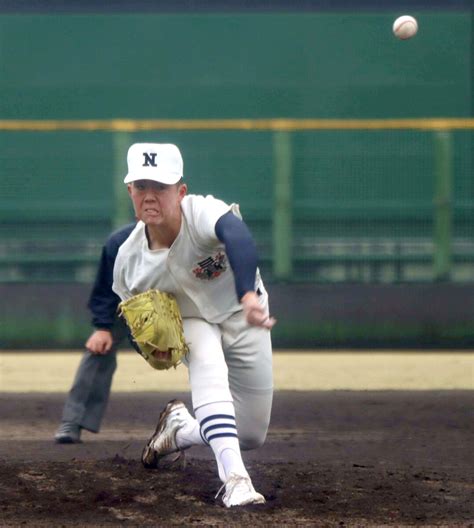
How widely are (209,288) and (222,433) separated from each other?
62 centimetres

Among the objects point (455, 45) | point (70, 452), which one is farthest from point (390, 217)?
point (70, 452)

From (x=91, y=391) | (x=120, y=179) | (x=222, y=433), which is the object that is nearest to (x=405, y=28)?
(x=120, y=179)

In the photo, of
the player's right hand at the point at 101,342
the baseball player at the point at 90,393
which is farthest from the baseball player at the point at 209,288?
the baseball player at the point at 90,393

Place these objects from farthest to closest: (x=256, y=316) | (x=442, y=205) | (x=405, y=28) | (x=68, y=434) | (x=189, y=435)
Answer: (x=442, y=205), (x=405, y=28), (x=68, y=434), (x=189, y=435), (x=256, y=316)

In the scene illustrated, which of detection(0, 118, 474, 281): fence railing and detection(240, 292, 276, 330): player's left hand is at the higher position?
detection(0, 118, 474, 281): fence railing

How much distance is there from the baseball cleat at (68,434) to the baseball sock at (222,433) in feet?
6.40

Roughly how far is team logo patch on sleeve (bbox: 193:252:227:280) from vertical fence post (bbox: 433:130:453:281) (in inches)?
236

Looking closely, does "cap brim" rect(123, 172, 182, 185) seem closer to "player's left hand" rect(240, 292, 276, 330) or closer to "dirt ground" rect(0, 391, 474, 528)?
"player's left hand" rect(240, 292, 276, 330)

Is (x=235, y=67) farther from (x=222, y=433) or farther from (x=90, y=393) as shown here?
(x=222, y=433)

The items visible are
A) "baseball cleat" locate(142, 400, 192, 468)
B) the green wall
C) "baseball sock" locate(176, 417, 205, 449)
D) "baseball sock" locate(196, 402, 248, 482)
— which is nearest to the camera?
"baseball sock" locate(196, 402, 248, 482)

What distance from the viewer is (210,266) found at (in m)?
5.74

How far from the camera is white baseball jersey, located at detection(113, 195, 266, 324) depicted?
5.63 meters

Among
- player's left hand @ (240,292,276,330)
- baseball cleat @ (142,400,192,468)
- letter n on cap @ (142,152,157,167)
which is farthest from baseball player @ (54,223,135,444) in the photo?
player's left hand @ (240,292,276,330)

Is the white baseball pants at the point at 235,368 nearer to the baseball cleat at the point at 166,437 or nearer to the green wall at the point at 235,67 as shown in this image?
the baseball cleat at the point at 166,437
